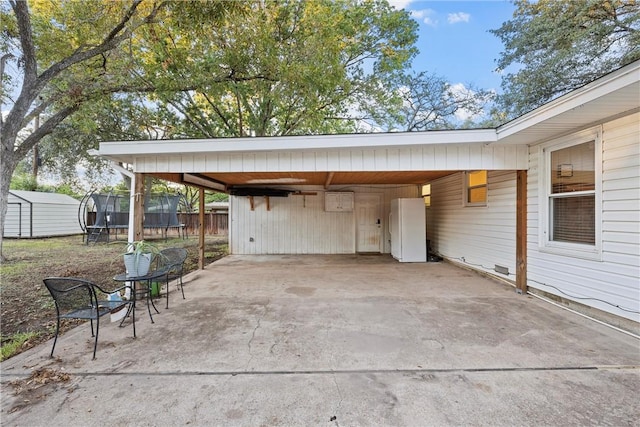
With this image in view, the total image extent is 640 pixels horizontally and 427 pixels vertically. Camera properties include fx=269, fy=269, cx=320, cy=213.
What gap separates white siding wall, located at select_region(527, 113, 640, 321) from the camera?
8.95ft

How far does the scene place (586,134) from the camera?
3.21m

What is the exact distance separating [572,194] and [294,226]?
21.7 ft

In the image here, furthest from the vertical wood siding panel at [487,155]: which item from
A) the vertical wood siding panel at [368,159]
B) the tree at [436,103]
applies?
the tree at [436,103]

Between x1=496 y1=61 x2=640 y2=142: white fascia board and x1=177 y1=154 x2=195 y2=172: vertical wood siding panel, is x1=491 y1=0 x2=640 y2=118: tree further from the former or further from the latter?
x1=177 y1=154 x2=195 y2=172: vertical wood siding panel

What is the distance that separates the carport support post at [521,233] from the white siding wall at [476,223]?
0.71ft

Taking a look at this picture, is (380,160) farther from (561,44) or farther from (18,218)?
(18,218)

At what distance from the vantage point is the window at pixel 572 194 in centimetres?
317

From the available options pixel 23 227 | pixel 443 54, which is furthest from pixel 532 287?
pixel 23 227

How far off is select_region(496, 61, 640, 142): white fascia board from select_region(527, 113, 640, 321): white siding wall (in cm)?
63

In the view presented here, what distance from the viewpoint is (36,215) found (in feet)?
38.7

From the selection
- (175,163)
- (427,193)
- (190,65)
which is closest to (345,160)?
(175,163)

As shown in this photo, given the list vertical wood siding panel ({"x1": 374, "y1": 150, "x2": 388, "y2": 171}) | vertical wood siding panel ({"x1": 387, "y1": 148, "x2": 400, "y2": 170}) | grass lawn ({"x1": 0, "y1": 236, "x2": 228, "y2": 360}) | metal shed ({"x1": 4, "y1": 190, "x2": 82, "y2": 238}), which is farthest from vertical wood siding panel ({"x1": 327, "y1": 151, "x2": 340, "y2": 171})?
metal shed ({"x1": 4, "y1": 190, "x2": 82, "y2": 238})

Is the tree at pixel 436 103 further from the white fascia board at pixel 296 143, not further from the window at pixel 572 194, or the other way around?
the window at pixel 572 194

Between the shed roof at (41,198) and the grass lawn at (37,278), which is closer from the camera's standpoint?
the grass lawn at (37,278)
